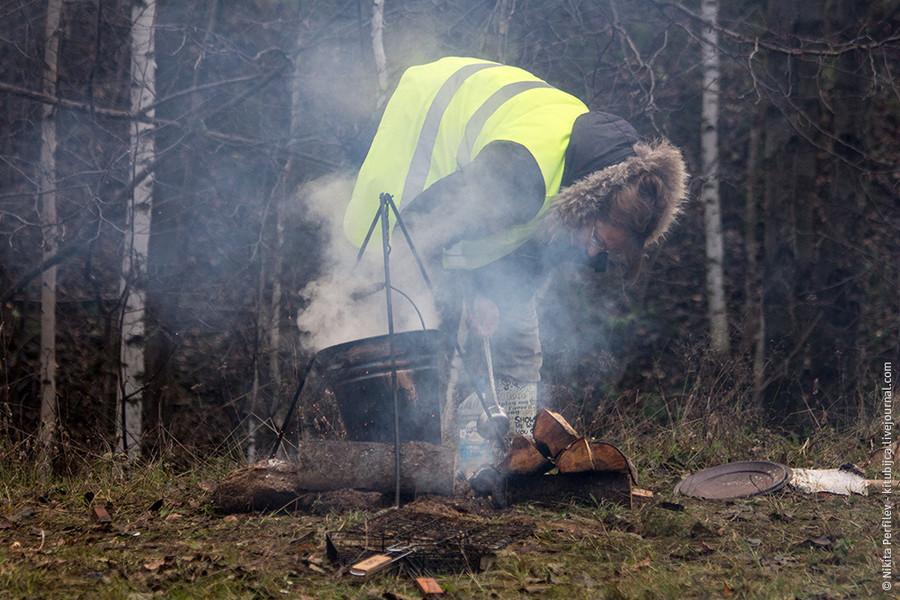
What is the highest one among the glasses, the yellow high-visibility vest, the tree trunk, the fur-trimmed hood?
the tree trunk

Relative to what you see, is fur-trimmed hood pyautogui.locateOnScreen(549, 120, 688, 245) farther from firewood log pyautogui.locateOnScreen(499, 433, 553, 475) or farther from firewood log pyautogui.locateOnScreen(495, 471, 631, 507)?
firewood log pyautogui.locateOnScreen(495, 471, 631, 507)

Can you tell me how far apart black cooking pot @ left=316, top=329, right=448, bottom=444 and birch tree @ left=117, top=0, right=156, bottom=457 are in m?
2.69

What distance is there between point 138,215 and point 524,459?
421cm

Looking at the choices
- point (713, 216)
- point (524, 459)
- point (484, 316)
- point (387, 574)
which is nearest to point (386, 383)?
point (484, 316)

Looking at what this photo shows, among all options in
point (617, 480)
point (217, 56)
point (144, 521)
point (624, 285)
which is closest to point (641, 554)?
point (617, 480)

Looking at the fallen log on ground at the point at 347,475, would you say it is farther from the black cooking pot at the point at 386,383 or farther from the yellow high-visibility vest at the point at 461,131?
the yellow high-visibility vest at the point at 461,131

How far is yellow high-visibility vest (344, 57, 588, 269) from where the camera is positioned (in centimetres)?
362

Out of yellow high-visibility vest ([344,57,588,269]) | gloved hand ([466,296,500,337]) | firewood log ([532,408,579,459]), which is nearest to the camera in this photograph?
yellow high-visibility vest ([344,57,588,269])

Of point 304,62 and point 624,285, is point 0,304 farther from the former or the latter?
point 624,285

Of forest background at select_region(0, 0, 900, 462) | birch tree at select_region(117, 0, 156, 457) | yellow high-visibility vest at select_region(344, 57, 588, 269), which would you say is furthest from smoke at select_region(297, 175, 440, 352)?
Result: birch tree at select_region(117, 0, 156, 457)

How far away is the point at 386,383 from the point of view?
3.97m

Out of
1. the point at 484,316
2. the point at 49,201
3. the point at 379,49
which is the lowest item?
the point at 484,316

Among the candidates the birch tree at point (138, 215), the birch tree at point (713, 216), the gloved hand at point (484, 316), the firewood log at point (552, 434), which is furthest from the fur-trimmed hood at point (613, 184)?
the birch tree at point (138, 215)

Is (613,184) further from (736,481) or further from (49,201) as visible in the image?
(49,201)
